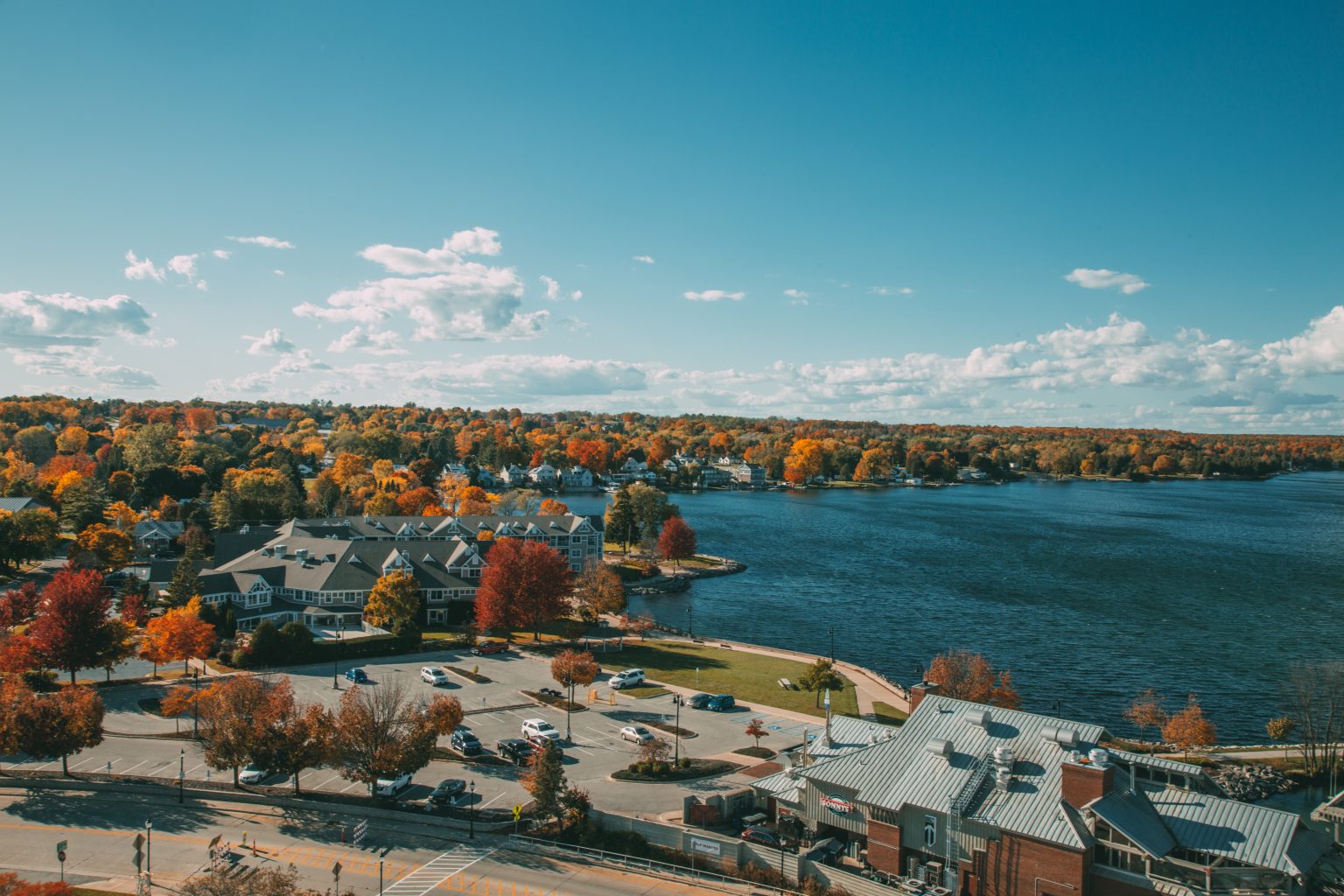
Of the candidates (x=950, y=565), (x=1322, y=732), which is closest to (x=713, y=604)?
(x=950, y=565)

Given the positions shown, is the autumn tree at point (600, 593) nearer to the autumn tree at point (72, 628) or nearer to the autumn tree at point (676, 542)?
the autumn tree at point (676, 542)

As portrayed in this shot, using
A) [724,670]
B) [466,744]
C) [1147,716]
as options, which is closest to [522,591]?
[724,670]

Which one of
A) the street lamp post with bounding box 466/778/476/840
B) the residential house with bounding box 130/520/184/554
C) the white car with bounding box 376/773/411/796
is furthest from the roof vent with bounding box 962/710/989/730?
the residential house with bounding box 130/520/184/554

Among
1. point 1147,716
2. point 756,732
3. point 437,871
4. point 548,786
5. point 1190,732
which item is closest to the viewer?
point 437,871

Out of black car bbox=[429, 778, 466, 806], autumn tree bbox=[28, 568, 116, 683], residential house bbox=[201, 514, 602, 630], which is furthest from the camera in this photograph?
residential house bbox=[201, 514, 602, 630]

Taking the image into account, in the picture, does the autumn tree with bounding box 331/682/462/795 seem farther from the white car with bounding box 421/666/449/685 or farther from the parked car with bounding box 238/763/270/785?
the white car with bounding box 421/666/449/685

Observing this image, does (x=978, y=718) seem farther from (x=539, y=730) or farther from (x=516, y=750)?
(x=539, y=730)

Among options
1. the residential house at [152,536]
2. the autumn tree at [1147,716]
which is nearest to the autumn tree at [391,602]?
the residential house at [152,536]
